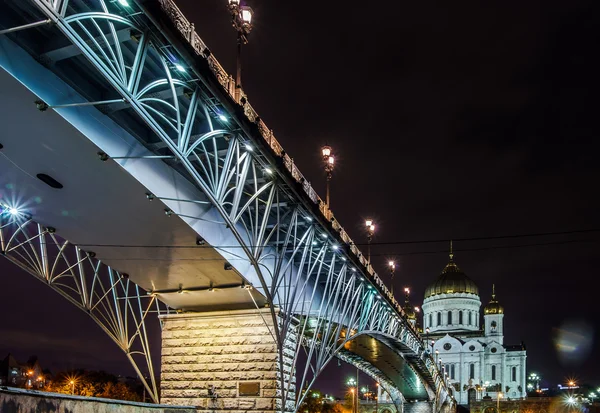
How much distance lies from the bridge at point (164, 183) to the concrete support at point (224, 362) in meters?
0.06

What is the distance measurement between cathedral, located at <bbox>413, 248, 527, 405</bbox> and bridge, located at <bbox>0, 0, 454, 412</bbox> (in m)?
109

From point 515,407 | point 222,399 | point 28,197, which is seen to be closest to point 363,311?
point 222,399

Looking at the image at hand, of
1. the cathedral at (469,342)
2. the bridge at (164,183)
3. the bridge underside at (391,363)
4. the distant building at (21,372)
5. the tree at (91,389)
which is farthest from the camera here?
the cathedral at (469,342)

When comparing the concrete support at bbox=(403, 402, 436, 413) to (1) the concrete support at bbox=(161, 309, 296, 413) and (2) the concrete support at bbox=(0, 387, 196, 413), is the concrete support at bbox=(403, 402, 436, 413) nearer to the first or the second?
(1) the concrete support at bbox=(161, 309, 296, 413)

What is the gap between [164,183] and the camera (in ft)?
60.6

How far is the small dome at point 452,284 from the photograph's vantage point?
140 m

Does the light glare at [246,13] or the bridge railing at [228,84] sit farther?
the light glare at [246,13]

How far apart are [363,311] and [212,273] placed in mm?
17371

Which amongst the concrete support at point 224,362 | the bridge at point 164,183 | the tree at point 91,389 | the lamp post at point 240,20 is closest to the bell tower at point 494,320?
the tree at point 91,389

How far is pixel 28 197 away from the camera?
19.0 metres

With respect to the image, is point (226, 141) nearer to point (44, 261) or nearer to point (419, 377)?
point (44, 261)

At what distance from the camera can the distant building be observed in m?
121

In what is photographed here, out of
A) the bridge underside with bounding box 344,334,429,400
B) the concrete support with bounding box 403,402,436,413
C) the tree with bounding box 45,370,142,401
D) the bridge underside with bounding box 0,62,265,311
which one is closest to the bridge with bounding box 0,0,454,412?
the bridge underside with bounding box 0,62,265,311

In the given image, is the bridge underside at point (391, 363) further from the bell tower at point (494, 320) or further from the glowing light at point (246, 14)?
the bell tower at point (494, 320)
